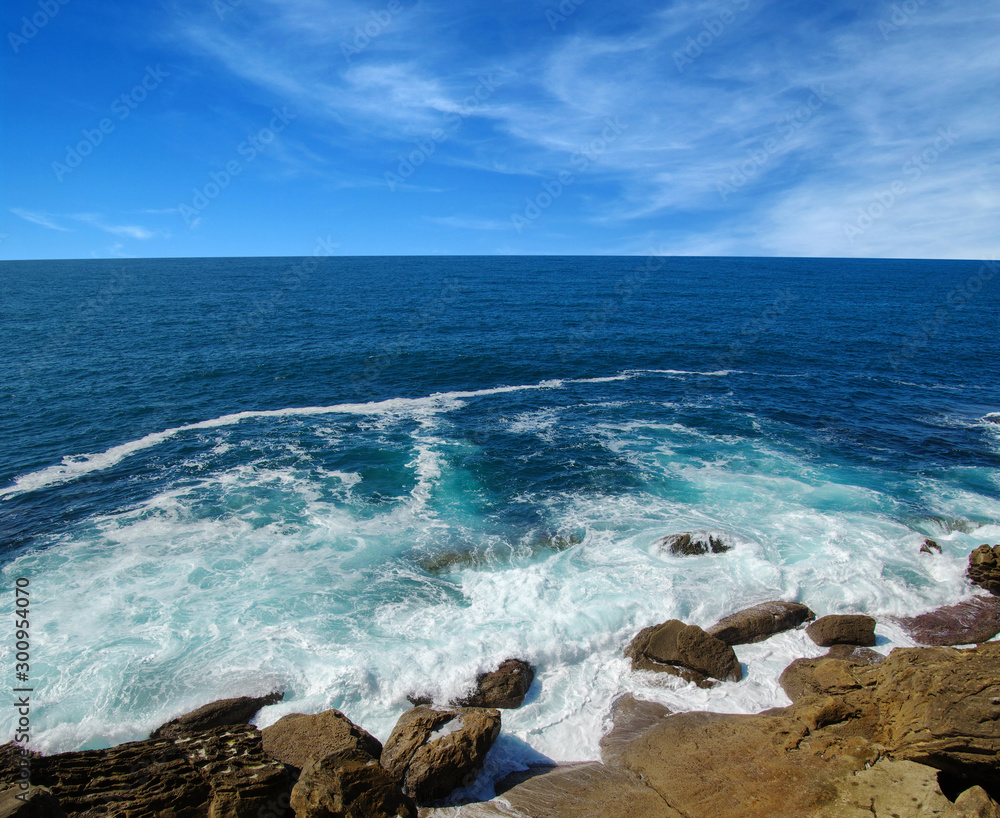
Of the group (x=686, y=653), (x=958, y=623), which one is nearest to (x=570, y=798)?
(x=686, y=653)

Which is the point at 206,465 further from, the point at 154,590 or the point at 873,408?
the point at 873,408

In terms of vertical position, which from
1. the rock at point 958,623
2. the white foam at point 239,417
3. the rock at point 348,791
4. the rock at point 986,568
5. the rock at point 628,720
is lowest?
the rock at point 628,720

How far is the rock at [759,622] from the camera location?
20172 mm

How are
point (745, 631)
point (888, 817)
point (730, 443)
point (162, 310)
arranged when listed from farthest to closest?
point (162, 310), point (730, 443), point (745, 631), point (888, 817)

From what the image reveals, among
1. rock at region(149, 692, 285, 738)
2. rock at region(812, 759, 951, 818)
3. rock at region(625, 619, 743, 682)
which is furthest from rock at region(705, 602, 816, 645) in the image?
rock at region(149, 692, 285, 738)

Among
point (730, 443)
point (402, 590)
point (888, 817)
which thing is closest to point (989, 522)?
point (730, 443)

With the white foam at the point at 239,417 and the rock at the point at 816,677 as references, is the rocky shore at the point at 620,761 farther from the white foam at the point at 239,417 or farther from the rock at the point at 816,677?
the white foam at the point at 239,417

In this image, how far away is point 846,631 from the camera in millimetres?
19812

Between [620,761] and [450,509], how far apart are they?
17.0 metres

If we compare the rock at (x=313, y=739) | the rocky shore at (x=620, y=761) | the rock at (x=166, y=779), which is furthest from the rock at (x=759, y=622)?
the rock at (x=166, y=779)

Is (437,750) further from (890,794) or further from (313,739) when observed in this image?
(890,794)

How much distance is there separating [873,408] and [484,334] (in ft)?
150

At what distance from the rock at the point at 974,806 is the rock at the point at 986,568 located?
16.9 metres

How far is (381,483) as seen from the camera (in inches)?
1293
